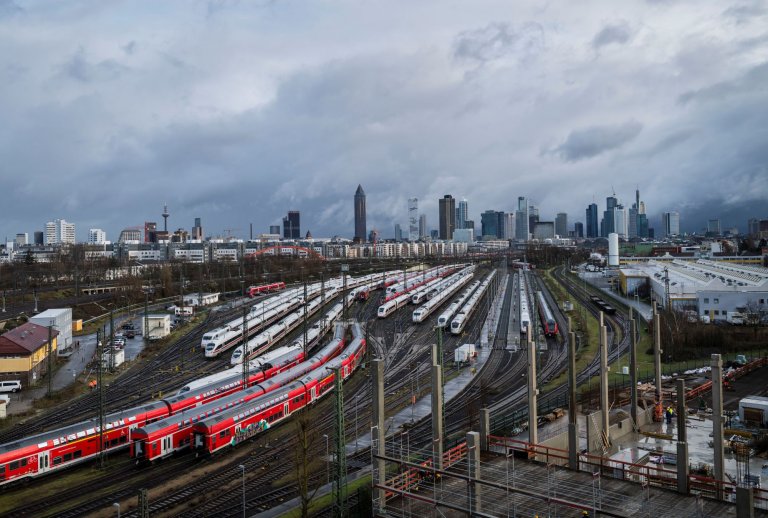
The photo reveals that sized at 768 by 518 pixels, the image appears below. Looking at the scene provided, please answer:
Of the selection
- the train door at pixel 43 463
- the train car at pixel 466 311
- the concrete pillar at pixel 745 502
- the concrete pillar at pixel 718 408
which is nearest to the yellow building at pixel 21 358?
the train door at pixel 43 463

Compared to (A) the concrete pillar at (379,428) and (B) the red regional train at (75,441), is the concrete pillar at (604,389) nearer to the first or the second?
(A) the concrete pillar at (379,428)

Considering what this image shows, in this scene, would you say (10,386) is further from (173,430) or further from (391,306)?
(391,306)

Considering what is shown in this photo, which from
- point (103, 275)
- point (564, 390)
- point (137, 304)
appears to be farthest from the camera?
point (103, 275)

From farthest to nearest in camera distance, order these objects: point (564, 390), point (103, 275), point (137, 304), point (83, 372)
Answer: point (103, 275) → point (137, 304) → point (83, 372) → point (564, 390)

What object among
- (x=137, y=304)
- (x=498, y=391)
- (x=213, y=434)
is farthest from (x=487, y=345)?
(x=137, y=304)

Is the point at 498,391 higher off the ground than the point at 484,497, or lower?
lower

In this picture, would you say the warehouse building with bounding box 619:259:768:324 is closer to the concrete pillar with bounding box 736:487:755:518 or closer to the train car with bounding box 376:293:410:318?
the train car with bounding box 376:293:410:318

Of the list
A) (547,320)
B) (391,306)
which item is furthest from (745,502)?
(391,306)

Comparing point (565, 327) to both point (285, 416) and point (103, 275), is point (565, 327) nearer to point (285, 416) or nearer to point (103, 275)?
point (285, 416)
